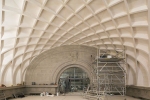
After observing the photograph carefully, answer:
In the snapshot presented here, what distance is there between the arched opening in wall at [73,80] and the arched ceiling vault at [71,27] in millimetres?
4197

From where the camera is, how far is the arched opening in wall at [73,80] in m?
23.0

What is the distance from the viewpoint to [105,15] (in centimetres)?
1303

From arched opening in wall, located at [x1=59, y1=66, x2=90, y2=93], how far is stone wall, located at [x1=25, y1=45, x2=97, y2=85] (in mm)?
948

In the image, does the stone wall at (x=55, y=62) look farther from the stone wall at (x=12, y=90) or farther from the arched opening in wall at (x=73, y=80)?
the stone wall at (x=12, y=90)

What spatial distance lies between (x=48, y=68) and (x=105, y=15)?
12386mm

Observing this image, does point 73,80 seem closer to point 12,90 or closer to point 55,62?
point 55,62

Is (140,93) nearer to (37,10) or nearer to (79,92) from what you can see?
(79,92)

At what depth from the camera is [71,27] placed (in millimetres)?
15891

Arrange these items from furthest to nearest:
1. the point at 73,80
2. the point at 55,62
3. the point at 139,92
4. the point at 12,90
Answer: the point at 73,80
the point at 55,62
the point at 12,90
the point at 139,92

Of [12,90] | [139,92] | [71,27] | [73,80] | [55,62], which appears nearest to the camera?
[71,27]

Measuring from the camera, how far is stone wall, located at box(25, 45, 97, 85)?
22.2 metres

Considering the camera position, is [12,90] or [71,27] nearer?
[71,27]

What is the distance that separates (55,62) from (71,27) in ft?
26.3

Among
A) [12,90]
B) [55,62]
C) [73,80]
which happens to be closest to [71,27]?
[55,62]
